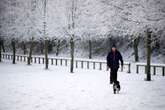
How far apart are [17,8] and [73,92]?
22.1 metres

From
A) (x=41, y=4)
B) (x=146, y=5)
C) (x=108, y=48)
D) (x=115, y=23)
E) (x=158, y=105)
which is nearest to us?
(x=158, y=105)

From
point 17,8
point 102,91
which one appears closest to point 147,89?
point 102,91

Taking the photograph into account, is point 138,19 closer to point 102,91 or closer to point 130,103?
point 102,91

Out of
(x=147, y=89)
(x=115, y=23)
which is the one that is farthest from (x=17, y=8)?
(x=147, y=89)

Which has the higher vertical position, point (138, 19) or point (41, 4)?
point (41, 4)

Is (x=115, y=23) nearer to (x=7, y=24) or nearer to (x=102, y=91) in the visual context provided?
(x=102, y=91)

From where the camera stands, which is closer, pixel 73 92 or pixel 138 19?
pixel 73 92

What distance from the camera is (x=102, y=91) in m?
12.3

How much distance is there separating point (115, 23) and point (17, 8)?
641 inches

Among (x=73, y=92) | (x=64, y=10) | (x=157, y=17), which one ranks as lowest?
(x=73, y=92)

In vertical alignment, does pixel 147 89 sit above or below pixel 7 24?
below

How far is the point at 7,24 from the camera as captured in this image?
3309 cm

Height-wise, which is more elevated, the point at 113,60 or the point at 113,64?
the point at 113,60

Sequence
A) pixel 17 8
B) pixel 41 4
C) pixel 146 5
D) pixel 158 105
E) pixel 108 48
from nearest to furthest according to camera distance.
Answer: pixel 158 105
pixel 146 5
pixel 41 4
pixel 17 8
pixel 108 48
